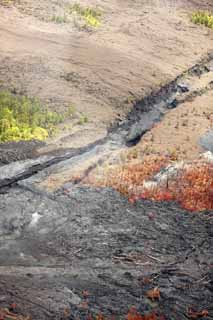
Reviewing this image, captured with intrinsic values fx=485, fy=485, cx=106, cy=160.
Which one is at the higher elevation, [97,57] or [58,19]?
[58,19]

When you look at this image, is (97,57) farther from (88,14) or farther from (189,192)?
(189,192)

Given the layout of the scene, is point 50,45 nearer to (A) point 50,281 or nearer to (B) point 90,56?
(B) point 90,56

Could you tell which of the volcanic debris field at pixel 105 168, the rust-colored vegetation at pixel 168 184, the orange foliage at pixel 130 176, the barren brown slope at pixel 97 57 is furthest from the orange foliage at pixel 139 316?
the barren brown slope at pixel 97 57

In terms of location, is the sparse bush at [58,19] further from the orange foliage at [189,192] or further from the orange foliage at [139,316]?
the orange foliage at [139,316]

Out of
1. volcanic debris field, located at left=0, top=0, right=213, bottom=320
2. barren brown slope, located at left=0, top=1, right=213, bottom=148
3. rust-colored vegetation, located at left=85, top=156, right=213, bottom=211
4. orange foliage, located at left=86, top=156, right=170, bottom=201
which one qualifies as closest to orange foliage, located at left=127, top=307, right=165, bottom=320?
volcanic debris field, located at left=0, top=0, right=213, bottom=320

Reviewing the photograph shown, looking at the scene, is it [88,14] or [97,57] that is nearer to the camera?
[97,57]

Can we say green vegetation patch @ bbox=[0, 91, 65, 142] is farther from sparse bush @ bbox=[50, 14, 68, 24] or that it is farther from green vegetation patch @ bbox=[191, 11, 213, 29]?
green vegetation patch @ bbox=[191, 11, 213, 29]

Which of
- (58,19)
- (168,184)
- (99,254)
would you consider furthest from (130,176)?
(58,19)

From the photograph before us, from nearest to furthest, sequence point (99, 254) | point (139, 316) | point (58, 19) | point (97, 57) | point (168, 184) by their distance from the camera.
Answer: point (139, 316)
point (99, 254)
point (168, 184)
point (97, 57)
point (58, 19)
